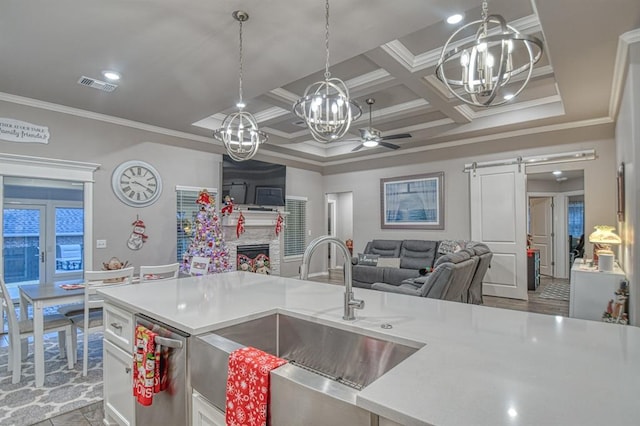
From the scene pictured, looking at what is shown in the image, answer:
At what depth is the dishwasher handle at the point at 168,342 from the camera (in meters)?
1.48

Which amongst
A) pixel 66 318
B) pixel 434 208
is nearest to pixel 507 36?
pixel 66 318

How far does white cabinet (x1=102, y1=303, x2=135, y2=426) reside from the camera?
1899mm

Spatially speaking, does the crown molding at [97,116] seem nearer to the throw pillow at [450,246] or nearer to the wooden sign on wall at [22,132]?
the wooden sign on wall at [22,132]

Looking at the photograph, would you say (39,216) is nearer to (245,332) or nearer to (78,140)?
(78,140)

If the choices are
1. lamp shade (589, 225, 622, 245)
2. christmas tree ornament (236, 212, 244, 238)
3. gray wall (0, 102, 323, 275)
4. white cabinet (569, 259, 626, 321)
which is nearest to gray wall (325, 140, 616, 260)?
lamp shade (589, 225, 622, 245)

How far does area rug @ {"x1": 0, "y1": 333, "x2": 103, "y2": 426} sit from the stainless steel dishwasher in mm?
1422

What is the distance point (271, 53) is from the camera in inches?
125

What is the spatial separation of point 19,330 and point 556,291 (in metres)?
8.11

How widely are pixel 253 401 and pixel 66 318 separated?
10.2 ft

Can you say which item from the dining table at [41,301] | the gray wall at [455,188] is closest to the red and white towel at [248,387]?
the dining table at [41,301]

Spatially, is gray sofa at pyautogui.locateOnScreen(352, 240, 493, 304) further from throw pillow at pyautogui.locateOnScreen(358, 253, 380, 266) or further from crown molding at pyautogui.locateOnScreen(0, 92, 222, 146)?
crown molding at pyautogui.locateOnScreen(0, 92, 222, 146)

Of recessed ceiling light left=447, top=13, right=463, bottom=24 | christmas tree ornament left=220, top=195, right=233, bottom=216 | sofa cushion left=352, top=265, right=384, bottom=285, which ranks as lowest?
sofa cushion left=352, top=265, right=384, bottom=285

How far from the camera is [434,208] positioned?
6.97 meters

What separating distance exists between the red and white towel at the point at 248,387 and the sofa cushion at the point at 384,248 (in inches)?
243
